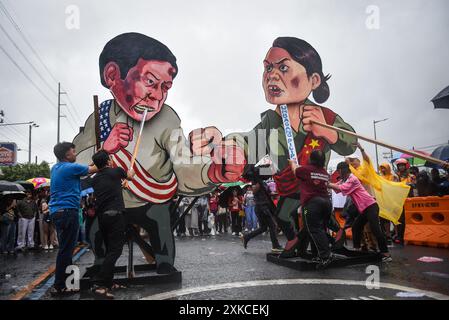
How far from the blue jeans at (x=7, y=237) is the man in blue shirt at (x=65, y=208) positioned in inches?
218

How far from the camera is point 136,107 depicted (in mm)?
5461

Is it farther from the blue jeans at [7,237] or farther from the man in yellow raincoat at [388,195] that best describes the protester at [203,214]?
the man in yellow raincoat at [388,195]

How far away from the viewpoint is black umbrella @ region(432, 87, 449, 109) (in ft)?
32.8

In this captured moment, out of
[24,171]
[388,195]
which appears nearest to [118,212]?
[388,195]

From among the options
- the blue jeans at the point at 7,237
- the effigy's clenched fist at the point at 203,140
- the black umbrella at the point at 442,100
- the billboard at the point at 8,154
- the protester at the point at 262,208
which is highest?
the billboard at the point at 8,154

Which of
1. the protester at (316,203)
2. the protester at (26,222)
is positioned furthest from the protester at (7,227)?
the protester at (316,203)

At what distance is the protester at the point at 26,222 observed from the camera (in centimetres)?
1005

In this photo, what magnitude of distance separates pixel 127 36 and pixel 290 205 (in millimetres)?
3984

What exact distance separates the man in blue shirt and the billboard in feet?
72.6

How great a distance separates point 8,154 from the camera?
23984 millimetres

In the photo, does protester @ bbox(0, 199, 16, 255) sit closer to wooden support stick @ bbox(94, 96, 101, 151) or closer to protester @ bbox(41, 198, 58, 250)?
protester @ bbox(41, 198, 58, 250)

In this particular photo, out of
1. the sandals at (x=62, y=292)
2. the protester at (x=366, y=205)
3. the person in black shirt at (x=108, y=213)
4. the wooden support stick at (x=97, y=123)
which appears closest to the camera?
the person in black shirt at (x=108, y=213)

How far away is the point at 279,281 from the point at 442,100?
8126 millimetres

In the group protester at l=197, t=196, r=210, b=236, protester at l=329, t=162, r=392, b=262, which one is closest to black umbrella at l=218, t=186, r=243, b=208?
protester at l=197, t=196, r=210, b=236
